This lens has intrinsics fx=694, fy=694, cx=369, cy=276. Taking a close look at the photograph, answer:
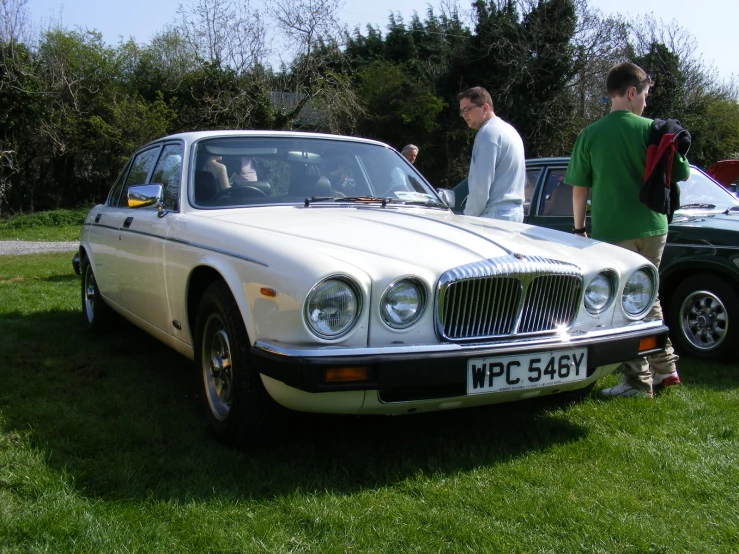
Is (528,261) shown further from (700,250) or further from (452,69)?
(452,69)

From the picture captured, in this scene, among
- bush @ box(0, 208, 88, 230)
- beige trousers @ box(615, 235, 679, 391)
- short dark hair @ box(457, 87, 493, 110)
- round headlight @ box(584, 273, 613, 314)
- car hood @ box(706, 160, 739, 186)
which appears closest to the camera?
round headlight @ box(584, 273, 613, 314)

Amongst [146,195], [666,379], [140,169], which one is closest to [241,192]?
[146,195]

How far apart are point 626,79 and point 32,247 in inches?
594

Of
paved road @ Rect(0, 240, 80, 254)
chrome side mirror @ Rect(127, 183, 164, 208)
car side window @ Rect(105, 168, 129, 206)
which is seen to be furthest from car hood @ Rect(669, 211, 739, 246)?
paved road @ Rect(0, 240, 80, 254)

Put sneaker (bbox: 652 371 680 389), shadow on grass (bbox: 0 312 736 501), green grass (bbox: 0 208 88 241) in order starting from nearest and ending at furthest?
shadow on grass (bbox: 0 312 736 501), sneaker (bbox: 652 371 680 389), green grass (bbox: 0 208 88 241)

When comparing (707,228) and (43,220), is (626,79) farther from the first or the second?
(43,220)

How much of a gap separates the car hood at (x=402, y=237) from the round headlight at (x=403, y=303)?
0.11 metres

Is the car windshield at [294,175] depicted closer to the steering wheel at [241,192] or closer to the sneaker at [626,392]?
the steering wheel at [241,192]

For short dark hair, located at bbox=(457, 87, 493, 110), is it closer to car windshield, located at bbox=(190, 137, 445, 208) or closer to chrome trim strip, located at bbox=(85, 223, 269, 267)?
car windshield, located at bbox=(190, 137, 445, 208)

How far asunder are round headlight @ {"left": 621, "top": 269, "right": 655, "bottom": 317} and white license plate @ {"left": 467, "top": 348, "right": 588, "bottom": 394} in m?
0.47

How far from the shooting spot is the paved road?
590 inches

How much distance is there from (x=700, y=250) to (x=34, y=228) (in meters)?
20.0

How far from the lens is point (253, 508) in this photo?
2602 mm

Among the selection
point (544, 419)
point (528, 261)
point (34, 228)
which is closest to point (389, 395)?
point (528, 261)
